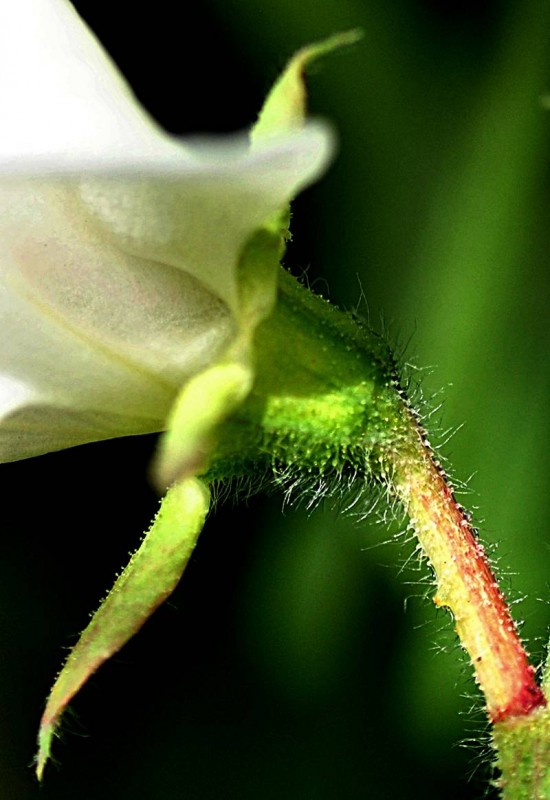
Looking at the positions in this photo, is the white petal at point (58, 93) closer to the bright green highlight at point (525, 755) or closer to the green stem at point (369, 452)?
the green stem at point (369, 452)

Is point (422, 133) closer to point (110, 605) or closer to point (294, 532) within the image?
point (294, 532)

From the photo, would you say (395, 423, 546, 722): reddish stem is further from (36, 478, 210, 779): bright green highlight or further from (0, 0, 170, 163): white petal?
(0, 0, 170, 163): white petal

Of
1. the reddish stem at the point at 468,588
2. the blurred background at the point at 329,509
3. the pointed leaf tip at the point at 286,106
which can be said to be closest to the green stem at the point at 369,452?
the reddish stem at the point at 468,588

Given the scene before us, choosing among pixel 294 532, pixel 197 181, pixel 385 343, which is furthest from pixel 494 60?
pixel 197 181

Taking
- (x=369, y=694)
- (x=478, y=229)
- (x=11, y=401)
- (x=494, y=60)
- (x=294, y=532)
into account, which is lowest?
(x=369, y=694)

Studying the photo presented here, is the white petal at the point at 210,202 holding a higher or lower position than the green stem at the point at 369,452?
higher

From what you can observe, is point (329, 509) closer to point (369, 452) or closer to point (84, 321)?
point (369, 452)

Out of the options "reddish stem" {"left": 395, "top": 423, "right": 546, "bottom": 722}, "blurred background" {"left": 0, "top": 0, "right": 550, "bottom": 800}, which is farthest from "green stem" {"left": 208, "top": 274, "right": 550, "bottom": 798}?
"blurred background" {"left": 0, "top": 0, "right": 550, "bottom": 800}
